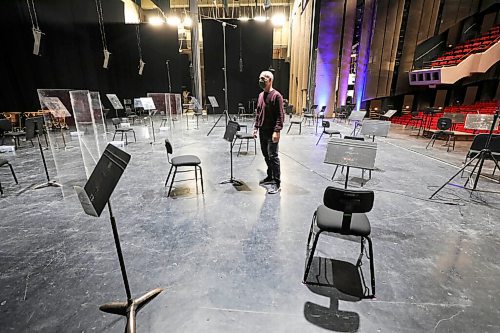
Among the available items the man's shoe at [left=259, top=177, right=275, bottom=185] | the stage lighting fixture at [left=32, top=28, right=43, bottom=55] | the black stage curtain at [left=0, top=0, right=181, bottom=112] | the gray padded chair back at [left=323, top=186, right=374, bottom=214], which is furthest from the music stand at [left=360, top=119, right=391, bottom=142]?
the black stage curtain at [left=0, top=0, right=181, bottom=112]

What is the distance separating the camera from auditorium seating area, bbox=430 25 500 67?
1045 cm

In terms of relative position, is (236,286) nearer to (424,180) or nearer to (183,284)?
(183,284)

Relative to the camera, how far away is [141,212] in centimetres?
315

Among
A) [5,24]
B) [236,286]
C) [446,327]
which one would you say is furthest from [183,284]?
[5,24]

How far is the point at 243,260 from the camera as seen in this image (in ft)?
7.38

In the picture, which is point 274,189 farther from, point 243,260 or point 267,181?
point 243,260

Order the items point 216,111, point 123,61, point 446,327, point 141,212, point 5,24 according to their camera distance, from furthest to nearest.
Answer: point 216,111, point 123,61, point 5,24, point 141,212, point 446,327

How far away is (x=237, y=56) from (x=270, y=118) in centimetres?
1134

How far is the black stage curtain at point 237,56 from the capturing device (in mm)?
13172

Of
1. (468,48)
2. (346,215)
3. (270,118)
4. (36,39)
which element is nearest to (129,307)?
(346,215)

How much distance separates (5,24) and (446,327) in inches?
463

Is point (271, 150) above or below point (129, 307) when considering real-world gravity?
above

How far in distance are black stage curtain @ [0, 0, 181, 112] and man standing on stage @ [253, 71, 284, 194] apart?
7.78m

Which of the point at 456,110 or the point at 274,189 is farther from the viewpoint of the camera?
the point at 456,110
